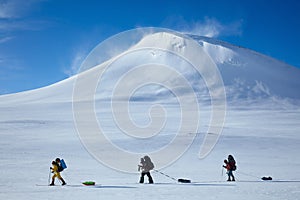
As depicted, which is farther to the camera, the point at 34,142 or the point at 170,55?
the point at 170,55

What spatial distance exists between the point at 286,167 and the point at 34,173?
13647mm

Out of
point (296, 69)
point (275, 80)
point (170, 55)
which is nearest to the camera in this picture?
point (275, 80)

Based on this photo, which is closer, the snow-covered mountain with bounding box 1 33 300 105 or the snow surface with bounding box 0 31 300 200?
the snow surface with bounding box 0 31 300 200

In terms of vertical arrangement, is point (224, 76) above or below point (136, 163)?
above

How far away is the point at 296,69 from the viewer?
151m

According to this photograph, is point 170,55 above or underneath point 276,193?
above

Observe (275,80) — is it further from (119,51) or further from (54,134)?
(54,134)

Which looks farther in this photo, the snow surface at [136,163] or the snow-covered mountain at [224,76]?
the snow-covered mountain at [224,76]

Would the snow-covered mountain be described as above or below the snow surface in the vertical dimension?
above

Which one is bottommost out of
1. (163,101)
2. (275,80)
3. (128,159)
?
(128,159)

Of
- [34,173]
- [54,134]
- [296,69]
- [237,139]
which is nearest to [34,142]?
[54,134]

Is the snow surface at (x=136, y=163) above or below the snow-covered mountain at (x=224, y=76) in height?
below

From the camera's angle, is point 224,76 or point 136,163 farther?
point 224,76

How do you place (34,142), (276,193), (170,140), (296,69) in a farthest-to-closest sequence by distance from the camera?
(296,69), (170,140), (34,142), (276,193)
